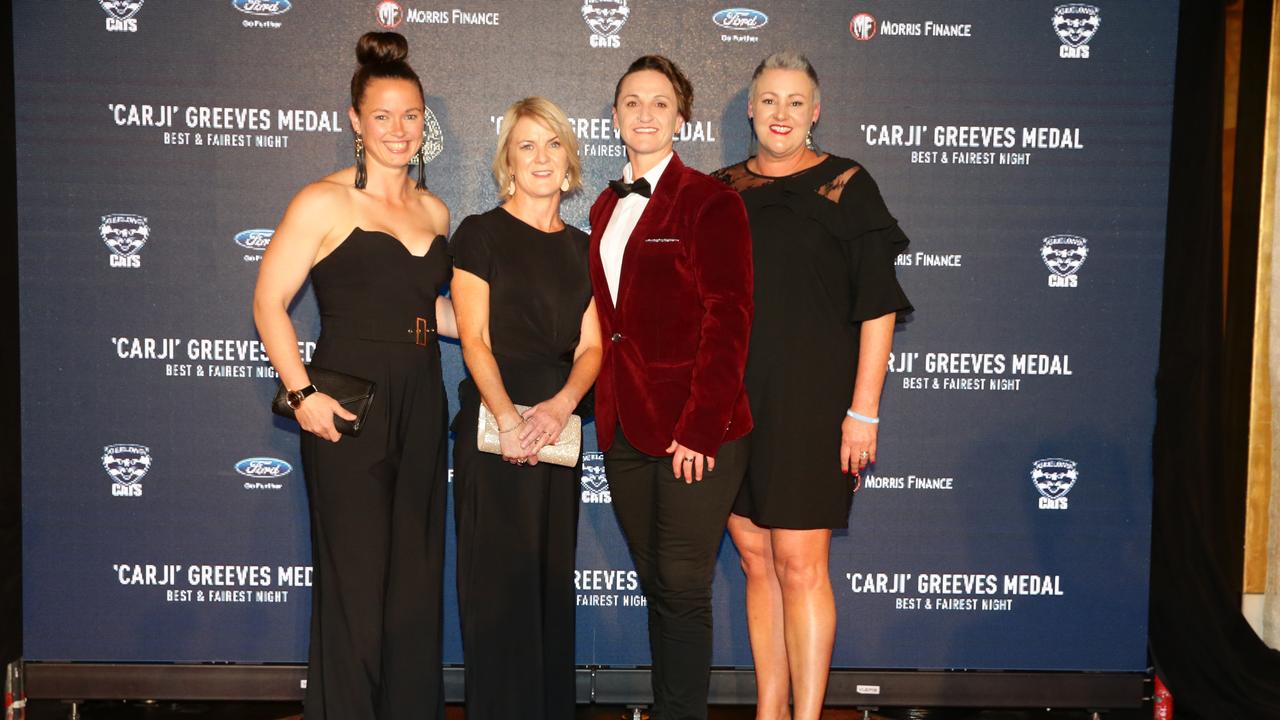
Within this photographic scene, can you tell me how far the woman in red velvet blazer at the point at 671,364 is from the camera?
2.54 meters

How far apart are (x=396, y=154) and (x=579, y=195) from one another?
1013 mm

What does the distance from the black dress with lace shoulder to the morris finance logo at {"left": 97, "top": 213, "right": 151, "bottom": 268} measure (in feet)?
7.44

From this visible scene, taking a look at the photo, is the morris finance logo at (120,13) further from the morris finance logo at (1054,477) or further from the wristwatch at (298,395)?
the morris finance logo at (1054,477)

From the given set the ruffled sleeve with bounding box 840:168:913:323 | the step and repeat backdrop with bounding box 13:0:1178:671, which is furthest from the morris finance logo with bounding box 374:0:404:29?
the ruffled sleeve with bounding box 840:168:913:323

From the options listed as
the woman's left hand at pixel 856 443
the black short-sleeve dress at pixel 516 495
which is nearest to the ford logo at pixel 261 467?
the black short-sleeve dress at pixel 516 495

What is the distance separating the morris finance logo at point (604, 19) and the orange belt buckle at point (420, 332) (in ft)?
4.50

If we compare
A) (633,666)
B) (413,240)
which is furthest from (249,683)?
(413,240)

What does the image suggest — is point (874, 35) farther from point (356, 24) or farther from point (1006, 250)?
point (356, 24)

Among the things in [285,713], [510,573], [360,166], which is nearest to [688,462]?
[510,573]

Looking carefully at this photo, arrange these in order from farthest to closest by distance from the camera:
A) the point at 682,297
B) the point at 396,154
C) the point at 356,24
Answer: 1. the point at 356,24
2. the point at 396,154
3. the point at 682,297

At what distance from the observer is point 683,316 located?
2.57 metres

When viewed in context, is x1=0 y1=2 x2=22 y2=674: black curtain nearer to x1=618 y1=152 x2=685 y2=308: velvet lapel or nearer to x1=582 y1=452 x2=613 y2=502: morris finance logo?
x1=582 y1=452 x2=613 y2=502: morris finance logo

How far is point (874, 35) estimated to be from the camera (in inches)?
143

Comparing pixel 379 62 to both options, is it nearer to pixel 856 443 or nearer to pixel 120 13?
pixel 120 13
